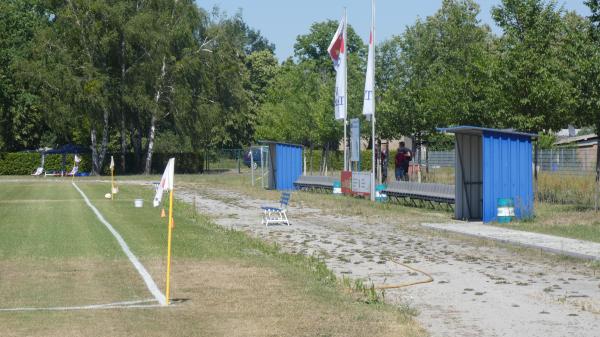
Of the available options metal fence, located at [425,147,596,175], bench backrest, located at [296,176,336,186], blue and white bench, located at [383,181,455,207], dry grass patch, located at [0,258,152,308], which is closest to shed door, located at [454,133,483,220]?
blue and white bench, located at [383,181,455,207]

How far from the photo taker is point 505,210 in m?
23.0

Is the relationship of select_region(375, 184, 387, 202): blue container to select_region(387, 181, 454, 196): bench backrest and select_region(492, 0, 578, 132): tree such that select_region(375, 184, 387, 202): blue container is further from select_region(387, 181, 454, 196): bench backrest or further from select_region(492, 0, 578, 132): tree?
select_region(492, 0, 578, 132): tree

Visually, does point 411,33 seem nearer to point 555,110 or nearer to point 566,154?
point 566,154

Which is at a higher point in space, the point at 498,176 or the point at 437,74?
the point at 437,74

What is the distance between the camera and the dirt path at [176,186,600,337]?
9.66 m

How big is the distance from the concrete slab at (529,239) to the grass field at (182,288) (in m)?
4.80

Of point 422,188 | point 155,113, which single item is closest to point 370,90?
point 422,188

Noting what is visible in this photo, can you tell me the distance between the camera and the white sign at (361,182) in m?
33.2

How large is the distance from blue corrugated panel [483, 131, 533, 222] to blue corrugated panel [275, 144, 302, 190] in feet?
64.2

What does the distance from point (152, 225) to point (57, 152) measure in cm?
4960

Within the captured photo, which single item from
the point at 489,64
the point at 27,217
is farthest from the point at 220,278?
the point at 489,64

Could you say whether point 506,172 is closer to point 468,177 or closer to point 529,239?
point 468,177

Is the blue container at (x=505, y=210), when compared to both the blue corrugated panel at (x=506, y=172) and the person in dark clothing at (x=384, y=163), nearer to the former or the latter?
the blue corrugated panel at (x=506, y=172)

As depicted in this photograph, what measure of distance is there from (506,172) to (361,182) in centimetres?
1080
